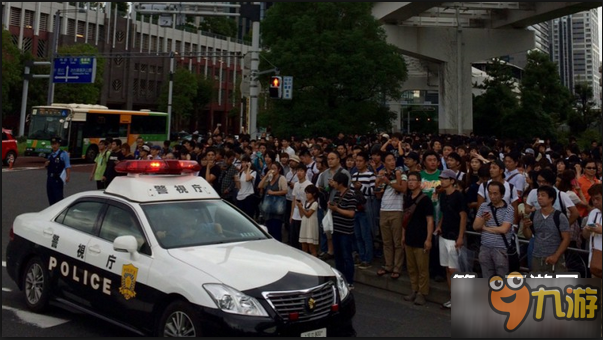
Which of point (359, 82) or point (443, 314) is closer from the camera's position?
point (443, 314)

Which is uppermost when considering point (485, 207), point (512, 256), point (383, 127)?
point (383, 127)

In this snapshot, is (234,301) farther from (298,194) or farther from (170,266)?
(298,194)

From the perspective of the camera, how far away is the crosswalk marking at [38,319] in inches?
231

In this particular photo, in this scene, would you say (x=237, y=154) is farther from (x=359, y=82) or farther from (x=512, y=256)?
(x=359, y=82)

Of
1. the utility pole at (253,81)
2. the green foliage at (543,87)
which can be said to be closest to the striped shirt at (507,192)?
the utility pole at (253,81)

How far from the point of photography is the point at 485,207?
6410 millimetres

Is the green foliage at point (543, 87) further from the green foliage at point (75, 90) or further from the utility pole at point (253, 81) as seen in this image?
the green foliage at point (75, 90)

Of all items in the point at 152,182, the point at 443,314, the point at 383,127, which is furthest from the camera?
the point at 383,127

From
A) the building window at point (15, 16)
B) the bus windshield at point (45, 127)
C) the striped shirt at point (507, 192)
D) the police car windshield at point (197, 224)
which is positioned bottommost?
the police car windshield at point (197, 224)

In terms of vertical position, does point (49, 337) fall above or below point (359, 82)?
below

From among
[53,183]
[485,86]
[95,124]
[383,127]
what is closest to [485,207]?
[53,183]

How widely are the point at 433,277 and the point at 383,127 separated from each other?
65.8 feet

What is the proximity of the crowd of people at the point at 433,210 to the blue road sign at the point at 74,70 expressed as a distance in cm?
2187

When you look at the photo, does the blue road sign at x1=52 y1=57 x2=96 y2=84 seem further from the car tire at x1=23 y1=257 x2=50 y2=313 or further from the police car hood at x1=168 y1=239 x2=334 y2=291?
the police car hood at x1=168 y1=239 x2=334 y2=291
